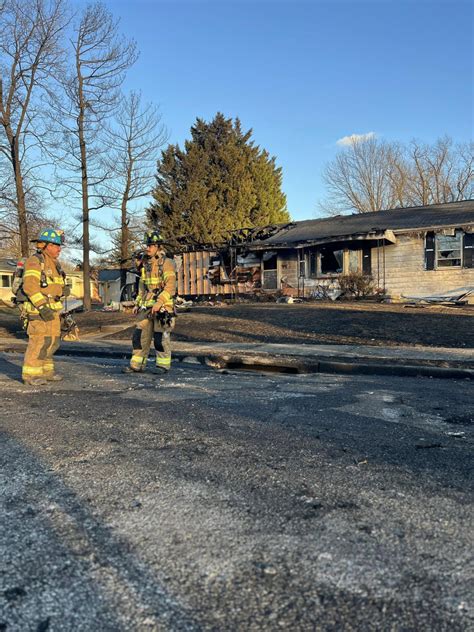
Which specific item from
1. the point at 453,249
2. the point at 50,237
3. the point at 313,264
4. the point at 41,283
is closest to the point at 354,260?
the point at 313,264

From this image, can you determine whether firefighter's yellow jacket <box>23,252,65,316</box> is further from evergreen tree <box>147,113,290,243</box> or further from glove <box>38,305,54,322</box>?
evergreen tree <box>147,113,290,243</box>

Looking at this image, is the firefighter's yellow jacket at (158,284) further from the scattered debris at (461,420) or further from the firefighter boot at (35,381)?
the scattered debris at (461,420)

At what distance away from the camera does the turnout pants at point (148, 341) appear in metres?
7.04

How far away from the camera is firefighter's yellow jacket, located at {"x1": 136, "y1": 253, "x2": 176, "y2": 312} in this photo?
23.0ft

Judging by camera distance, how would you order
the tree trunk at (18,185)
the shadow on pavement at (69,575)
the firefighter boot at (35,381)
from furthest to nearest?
the tree trunk at (18,185) < the firefighter boot at (35,381) < the shadow on pavement at (69,575)

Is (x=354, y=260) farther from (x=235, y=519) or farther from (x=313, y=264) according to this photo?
(x=235, y=519)

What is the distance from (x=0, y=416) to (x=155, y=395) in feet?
5.14

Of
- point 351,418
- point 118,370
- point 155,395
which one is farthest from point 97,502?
point 118,370

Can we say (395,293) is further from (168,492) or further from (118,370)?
(168,492)

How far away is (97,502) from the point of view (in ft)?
8.10

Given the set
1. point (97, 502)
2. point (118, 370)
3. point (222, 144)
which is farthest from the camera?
point (222, 144)

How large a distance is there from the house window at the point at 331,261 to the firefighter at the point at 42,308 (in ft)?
55.6

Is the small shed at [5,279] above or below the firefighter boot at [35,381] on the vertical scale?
above

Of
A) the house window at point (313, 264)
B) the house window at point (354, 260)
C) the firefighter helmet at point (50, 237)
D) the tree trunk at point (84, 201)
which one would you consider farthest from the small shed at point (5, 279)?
the firefighter helmet at point (50, 237)
